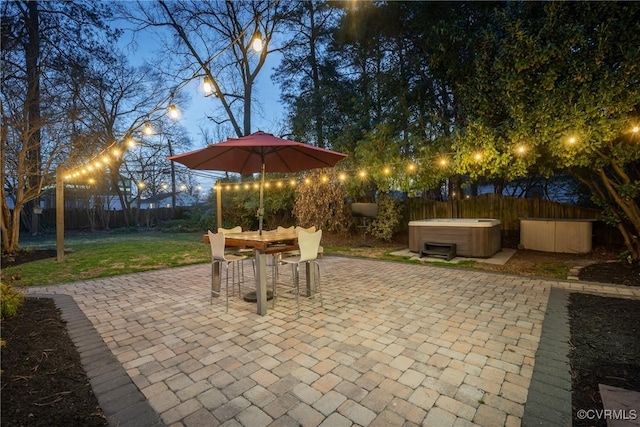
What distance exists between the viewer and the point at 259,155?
4.30 meters

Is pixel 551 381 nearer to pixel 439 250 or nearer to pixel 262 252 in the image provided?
pixel 262 252

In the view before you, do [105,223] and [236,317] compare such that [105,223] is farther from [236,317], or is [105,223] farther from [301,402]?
[301,402]

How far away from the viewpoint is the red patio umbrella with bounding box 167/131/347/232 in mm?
3582

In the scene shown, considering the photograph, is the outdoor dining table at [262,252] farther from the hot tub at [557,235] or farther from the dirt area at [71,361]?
the hot tub at [557,235]

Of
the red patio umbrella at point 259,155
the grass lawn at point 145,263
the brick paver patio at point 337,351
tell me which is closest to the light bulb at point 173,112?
the red patio umbrella at point 259,155

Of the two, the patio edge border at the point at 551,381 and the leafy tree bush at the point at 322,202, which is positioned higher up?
the leafy tree bush at the point at 322,202

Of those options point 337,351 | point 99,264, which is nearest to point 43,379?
point 337,351

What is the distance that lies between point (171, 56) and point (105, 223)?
32.4 ft

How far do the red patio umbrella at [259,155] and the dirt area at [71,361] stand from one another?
2.28m

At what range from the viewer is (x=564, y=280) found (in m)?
4.64

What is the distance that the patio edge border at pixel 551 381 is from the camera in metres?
1.68

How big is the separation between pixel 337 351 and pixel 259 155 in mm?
2902

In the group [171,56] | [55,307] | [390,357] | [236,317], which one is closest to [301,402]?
[390,357]

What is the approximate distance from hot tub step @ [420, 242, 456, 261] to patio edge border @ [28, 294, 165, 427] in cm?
610
